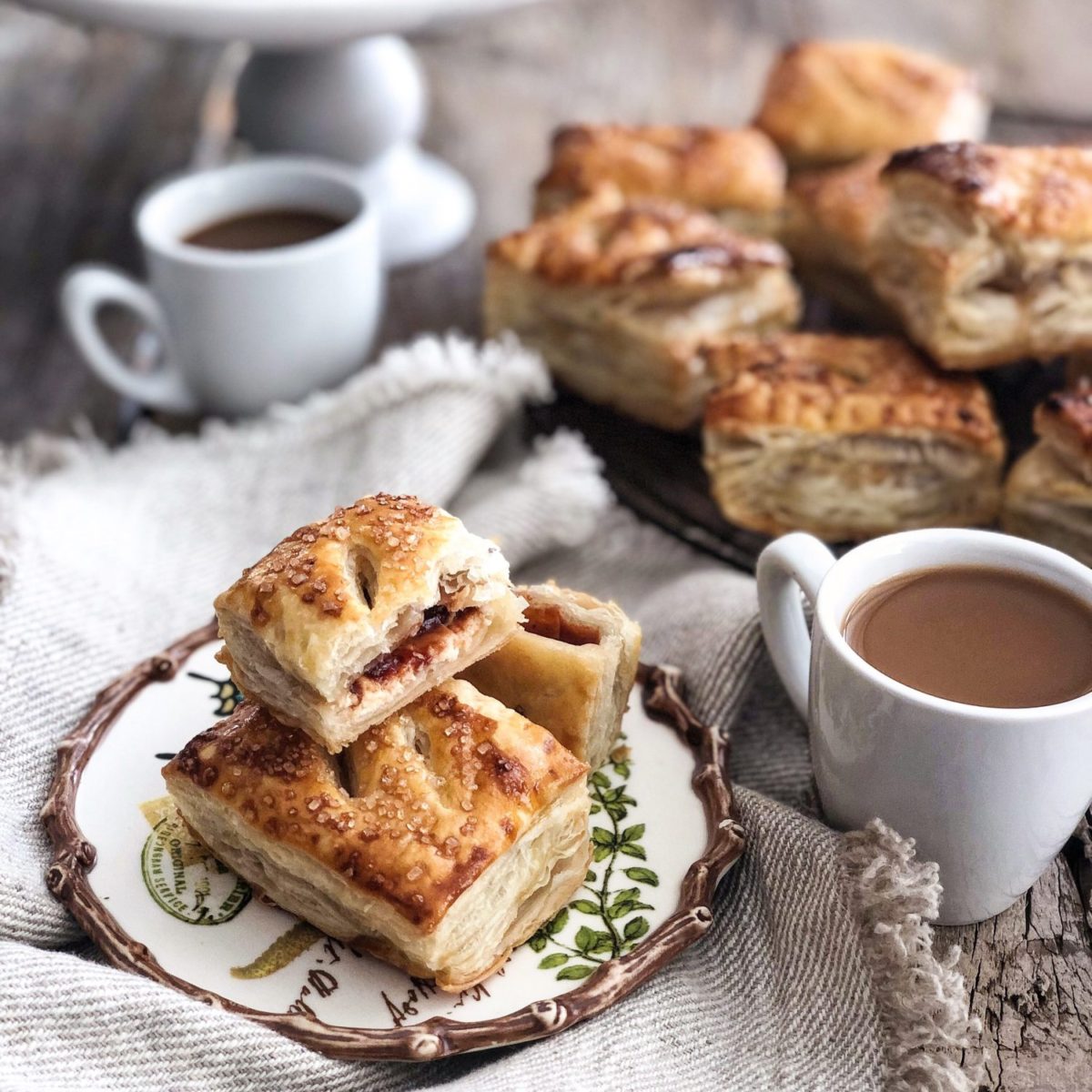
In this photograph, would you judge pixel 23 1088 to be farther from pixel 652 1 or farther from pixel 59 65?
pixel 652 1

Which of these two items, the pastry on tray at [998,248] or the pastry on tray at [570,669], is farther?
the pastry on tray at [998,248]

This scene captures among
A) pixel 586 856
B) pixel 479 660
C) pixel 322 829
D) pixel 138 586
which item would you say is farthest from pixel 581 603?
pixel 138 586

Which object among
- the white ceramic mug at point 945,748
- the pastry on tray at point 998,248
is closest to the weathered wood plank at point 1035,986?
the white ceramic mug at point 945,748

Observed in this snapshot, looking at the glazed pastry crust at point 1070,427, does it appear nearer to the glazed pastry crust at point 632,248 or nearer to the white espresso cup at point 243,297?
the glazed pastry crust at point 632,248

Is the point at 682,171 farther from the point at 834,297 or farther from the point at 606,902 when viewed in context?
the point at 606,902

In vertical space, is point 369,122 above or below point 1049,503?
above

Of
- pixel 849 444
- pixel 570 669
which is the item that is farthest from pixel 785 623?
pixel 849 444
